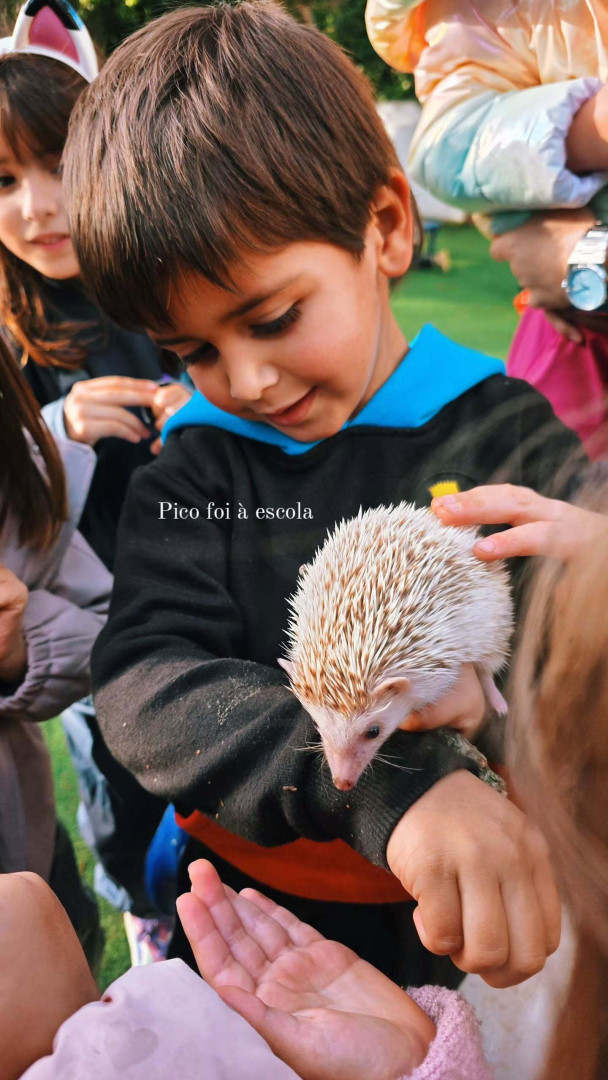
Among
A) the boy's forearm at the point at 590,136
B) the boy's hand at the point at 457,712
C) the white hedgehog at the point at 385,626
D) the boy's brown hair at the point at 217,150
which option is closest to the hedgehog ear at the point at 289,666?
the white hedgehog at the point at 385,626

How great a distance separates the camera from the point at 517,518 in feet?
2.19

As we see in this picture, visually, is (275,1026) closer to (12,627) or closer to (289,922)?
(289,922)

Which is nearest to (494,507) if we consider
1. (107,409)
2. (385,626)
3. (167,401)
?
(385,626)

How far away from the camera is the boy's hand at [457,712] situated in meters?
0.63

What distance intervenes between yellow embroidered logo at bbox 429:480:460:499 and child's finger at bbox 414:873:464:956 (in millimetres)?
323

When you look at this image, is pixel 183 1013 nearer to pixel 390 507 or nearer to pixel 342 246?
pixel 390 507

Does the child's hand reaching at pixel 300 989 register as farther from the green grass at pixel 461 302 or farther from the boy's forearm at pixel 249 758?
the green grass at pixel 461 302

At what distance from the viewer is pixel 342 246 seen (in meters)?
0.70

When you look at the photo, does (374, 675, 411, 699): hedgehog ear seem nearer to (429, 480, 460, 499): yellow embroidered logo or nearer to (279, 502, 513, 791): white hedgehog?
(279, 502, 513, 791): white hedgehog

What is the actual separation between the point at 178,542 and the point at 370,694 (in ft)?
0.84

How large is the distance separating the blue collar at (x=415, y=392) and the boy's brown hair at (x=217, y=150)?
12 cm

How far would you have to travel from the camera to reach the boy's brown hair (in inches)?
25.9

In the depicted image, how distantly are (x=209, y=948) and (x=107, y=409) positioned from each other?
76cm

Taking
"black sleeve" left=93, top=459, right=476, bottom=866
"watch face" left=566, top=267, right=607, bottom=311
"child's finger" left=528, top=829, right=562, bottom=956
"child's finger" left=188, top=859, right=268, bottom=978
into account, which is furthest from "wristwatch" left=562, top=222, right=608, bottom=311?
"child's finger" left=188, top=859, right=268, bottom=978
